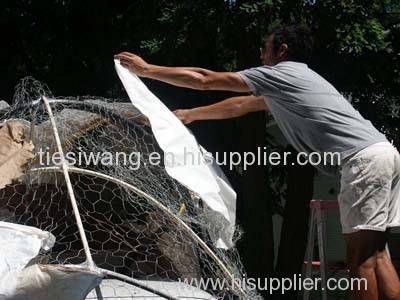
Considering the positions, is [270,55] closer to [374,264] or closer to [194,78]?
[194,78]

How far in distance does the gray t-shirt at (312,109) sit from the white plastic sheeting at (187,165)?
1.44 feet

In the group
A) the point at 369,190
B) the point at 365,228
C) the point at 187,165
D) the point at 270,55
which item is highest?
the point at 270,55

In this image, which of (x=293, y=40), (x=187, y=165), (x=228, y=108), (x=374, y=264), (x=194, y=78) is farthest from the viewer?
(x=228, y=108)

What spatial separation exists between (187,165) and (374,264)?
1017 mm

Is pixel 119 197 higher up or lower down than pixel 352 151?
lower down

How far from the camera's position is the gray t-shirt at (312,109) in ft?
11.8

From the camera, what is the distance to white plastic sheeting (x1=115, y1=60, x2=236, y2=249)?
3.36 meters

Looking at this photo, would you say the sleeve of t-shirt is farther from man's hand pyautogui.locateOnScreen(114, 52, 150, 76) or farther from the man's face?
man's hand pyautogui.locateOnScreen(114, 52, 150, 76)

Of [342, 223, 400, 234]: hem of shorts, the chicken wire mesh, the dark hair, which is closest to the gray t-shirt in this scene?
the dark hair

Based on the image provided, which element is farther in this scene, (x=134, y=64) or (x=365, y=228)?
(x=134, y=64)

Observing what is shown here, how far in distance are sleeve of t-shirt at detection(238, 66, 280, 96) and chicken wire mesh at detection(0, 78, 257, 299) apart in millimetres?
569

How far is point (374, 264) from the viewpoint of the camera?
3512 mm

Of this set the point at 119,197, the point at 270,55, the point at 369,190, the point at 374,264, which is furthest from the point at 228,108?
the point at 374,264

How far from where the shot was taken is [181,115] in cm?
402
